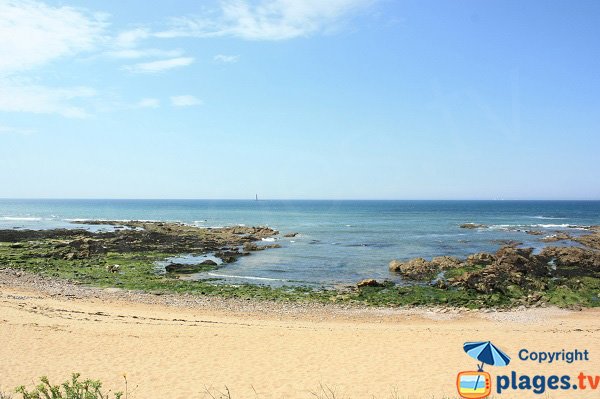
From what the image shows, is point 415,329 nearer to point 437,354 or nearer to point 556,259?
point 437,354

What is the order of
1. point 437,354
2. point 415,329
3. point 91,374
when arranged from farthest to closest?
1. point 415,329
2. point 437,354
3. point 91,374

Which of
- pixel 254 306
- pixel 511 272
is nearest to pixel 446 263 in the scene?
pixel 511 272

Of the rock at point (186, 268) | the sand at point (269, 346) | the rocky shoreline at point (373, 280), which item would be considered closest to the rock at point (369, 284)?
the rocky shoreline at point (373, 280)

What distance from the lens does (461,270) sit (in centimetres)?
3400

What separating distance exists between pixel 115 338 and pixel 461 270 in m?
27.7

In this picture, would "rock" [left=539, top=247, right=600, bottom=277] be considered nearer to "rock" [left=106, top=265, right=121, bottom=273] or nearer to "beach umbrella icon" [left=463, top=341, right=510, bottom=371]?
"beach umbrella icon" [left=463, top=341, right=510, bottom=371]

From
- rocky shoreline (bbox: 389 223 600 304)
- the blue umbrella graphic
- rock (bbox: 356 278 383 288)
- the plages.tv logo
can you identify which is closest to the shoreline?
rocky shoreline (bbox: 389 223 600 304)

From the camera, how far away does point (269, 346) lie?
1638cm

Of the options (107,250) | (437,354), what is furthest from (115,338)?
(107,250)

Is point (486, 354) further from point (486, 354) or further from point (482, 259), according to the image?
point (482, 259)

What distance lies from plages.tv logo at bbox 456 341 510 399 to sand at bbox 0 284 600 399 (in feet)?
1.62

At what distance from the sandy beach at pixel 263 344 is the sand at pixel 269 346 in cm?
5

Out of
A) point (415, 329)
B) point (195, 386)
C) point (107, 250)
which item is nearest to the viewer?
point (195, 386)

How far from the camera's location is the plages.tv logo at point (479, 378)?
1091 cm
